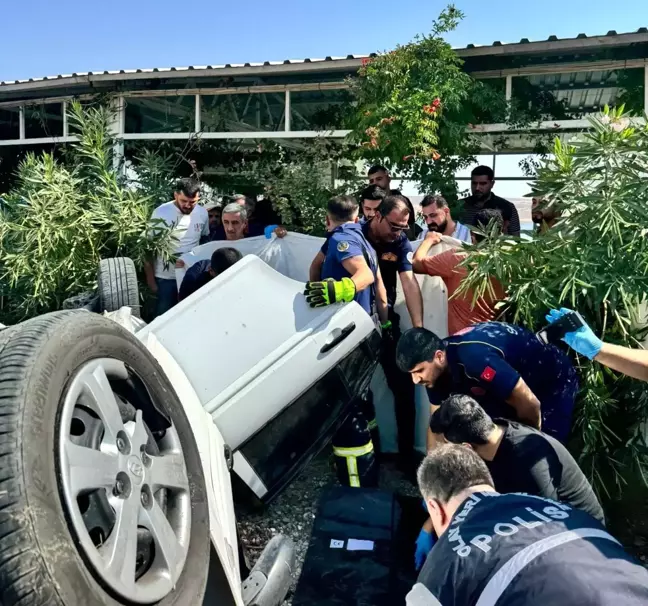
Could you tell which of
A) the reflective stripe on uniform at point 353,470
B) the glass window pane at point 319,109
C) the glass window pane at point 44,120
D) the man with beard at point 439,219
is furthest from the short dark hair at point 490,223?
the glass window pane at point 44,120

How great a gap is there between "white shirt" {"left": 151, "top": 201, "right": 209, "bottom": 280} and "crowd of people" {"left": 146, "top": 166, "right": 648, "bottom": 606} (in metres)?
0.02

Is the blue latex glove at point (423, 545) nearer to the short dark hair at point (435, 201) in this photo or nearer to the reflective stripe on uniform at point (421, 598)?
the reflective stripe on uniform at point (421, 598)

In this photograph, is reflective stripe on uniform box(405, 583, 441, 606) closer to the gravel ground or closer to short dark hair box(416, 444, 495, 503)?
short dark hair box(416, 444, 495, 503)

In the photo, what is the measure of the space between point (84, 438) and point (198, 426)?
26.7 inches

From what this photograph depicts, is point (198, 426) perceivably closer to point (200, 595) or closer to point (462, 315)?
point (200, 595)

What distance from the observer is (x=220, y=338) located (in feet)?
8.88

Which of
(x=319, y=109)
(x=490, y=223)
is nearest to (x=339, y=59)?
(x=319, y=109)

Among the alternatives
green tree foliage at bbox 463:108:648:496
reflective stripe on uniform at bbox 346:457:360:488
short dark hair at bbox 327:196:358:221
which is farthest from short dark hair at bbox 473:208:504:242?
reflective stripe on uniform at bbox 346:457:360:488

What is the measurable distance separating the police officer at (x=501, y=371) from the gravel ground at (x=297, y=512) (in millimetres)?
884

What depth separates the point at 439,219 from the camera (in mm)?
4297

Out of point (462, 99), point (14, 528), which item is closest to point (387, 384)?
point (14, 528)

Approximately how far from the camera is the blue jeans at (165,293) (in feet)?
16.2

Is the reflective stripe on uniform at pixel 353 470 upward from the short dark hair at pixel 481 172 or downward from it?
downward

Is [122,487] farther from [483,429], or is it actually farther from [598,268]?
[598,268]
